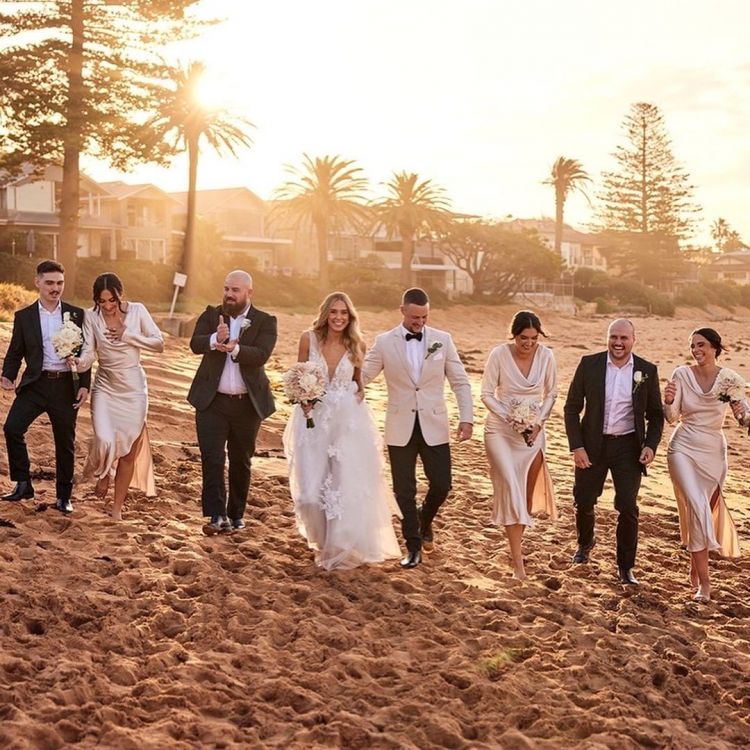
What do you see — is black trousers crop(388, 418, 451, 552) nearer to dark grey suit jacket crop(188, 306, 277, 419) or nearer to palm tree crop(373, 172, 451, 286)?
dark grey suit jacket crop(188, 306, 277, 419)

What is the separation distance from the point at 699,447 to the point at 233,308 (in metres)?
3.49

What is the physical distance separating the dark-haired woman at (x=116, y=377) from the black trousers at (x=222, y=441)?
0.59 m

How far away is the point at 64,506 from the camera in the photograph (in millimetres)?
8477

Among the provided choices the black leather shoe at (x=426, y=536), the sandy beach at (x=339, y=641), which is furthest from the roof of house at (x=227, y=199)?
the black leather shoe at (x=426, y=536)

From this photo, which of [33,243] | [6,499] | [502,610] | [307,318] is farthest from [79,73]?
[502,610]

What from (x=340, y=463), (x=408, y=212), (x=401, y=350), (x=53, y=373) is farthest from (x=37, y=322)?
(x=408, y=212)

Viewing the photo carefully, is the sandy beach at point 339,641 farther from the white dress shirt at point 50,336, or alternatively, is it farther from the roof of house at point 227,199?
the roof of house at point 227,199

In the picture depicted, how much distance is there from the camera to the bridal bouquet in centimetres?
764

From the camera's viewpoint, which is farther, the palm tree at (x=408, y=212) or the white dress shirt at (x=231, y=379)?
the palm tree at (x=408, y=212)

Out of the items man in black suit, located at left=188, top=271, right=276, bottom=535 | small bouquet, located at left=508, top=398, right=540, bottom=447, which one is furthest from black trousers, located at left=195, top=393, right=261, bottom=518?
small bouquet, located at left=508, top=398, right=540, bottom=447

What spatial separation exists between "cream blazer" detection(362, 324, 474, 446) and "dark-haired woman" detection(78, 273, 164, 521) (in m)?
1.80

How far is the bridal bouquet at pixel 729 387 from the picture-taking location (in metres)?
7.64

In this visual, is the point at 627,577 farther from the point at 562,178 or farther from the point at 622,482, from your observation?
the point at 562,178

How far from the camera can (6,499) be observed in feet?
27.9
